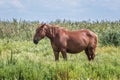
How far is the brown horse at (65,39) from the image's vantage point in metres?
14.7

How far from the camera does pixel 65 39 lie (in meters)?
14.9

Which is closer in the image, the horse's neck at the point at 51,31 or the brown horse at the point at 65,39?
the brown horse at the point at 65,39

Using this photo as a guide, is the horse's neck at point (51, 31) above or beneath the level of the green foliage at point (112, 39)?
above

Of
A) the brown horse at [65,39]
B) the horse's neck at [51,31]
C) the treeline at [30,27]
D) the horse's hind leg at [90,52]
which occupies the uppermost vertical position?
the horse's neck at [51,31]

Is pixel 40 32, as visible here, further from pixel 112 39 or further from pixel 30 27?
pixel 30 27

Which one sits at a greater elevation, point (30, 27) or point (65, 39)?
point (65, 39)

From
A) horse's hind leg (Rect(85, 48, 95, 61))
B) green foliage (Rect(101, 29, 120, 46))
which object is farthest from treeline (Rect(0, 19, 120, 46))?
horse's hind leg (Rect(85, 48, 95, 61))

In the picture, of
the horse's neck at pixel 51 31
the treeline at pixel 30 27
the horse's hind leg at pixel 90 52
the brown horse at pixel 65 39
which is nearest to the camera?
the brown horse at pixel 65 39

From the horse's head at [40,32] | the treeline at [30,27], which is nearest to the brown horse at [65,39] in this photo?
the horse's head at [40,32]

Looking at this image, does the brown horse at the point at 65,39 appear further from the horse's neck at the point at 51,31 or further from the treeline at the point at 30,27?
the treeline at the point at 30,27

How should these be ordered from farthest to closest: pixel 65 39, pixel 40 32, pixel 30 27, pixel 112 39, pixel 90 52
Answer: pixel 30 27, pixel 112 39, pixel 90 52, pixel 65 39, pixel 40 32

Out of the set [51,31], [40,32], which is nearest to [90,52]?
[51,31]

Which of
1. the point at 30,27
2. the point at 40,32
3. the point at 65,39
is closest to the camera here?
the point at 40,32

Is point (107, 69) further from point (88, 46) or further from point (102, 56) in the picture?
point (102, 56)
